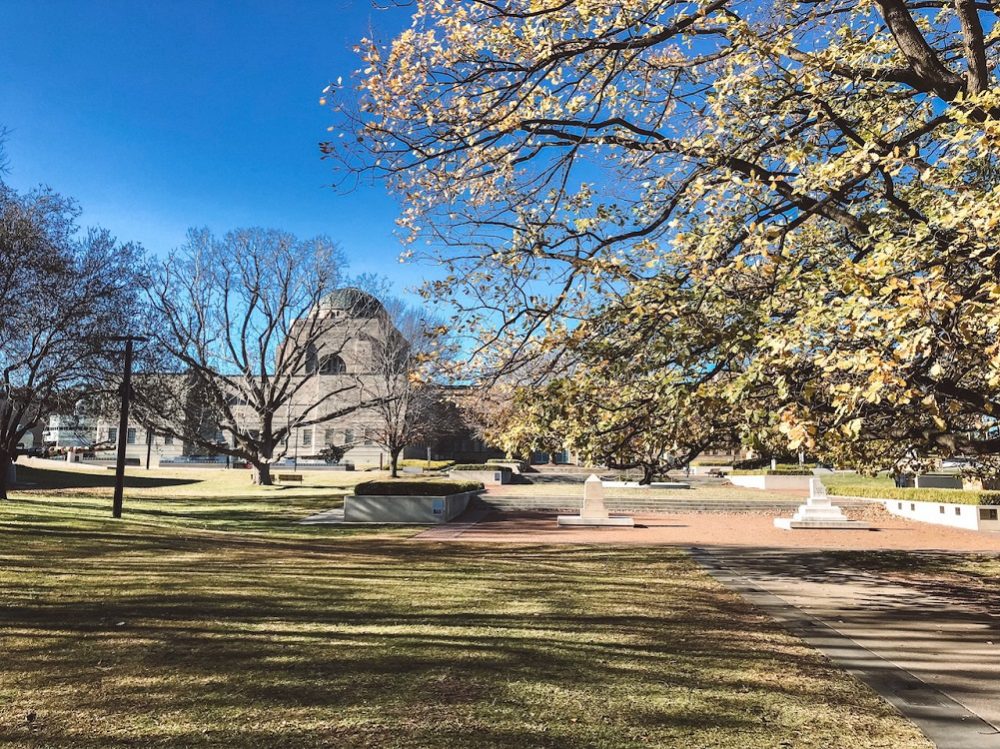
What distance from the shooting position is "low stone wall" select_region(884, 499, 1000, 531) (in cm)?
2053

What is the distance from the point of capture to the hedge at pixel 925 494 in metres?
21.3

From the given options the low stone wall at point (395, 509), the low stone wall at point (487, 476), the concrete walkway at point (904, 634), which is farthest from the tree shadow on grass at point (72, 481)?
the concrete walkway at point (904, 634)

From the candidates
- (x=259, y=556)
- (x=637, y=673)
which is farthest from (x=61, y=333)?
(x=637, y=673)

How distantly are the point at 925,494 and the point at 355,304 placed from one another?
27.0m

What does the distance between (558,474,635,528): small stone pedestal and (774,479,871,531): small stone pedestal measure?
16.0 feet

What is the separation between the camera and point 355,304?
37.1m

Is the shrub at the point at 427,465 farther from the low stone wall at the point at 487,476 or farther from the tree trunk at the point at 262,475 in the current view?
the tree trunk at the point at 262,475

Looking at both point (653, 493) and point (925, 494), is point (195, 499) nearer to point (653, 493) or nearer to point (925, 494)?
point (653, 493)

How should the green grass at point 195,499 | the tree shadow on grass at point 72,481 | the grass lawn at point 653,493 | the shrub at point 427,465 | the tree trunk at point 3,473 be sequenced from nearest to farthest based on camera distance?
the green grass at point 195,499 → the tree trunk at point 3,473 → the grass lawn at point 653,493 → the tree shadow on grass at point 72,481 → the shrub at point 427,465

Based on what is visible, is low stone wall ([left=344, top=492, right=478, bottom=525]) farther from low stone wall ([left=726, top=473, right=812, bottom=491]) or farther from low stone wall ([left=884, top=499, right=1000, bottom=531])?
low stone wall ([left=726, top=473, right=812, bottom=491])

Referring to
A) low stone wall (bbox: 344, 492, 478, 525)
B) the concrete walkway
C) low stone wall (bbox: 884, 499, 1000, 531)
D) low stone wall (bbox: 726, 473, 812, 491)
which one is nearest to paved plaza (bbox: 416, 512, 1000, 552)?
low stone wall (bbox: 884, 499, 1000, 531)

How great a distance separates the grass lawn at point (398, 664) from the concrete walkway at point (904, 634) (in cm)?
34

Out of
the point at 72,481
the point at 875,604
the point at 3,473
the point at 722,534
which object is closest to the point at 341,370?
the point at 72,481

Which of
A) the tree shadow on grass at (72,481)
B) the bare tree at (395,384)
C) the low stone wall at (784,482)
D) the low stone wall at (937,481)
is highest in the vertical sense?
the bare tree at (395,384)
